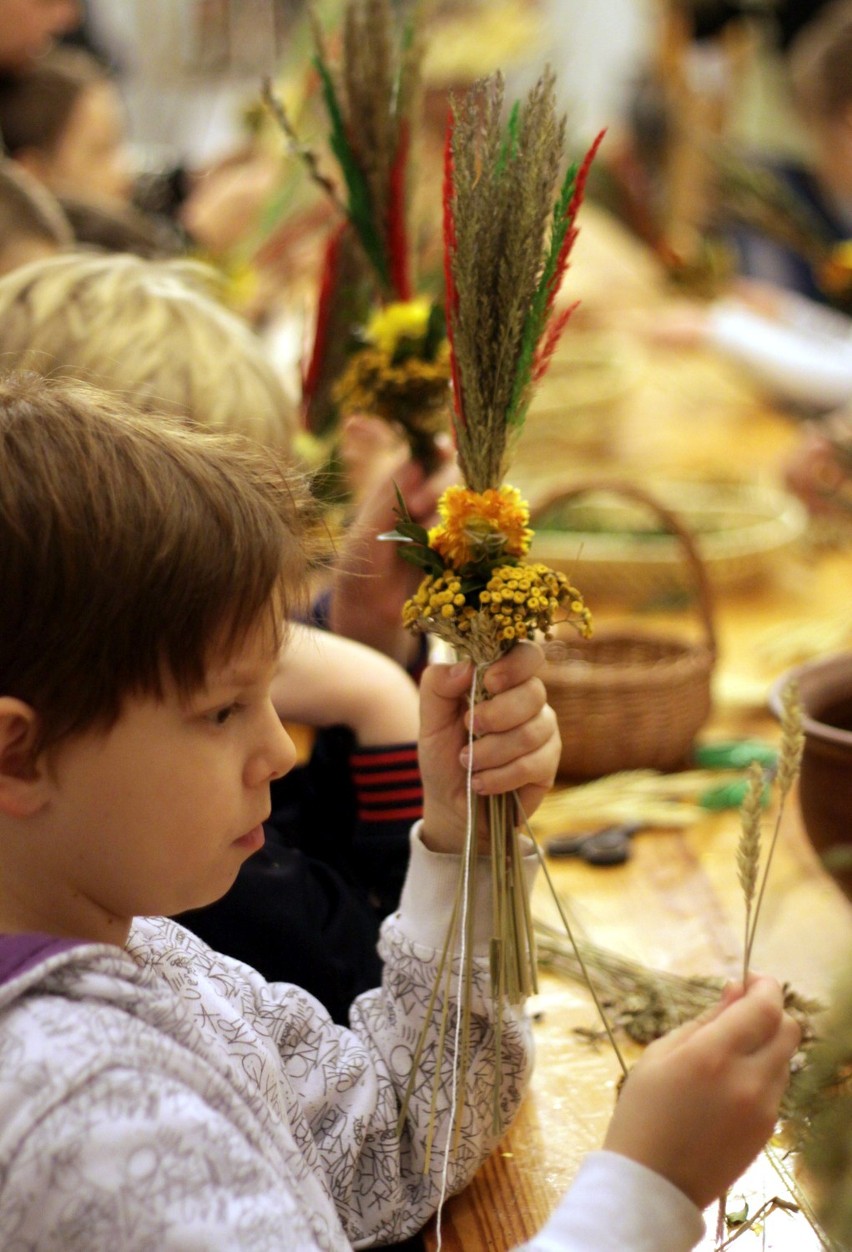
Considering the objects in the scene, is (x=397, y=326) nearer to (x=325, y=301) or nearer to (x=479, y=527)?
(x=325, y=301)

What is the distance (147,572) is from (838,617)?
4.55 ft

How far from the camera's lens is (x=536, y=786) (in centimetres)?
85

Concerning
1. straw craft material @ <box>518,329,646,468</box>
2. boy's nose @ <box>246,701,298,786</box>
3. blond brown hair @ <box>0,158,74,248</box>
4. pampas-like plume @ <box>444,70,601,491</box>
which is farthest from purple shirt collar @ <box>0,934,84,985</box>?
straw craft material @ <box>518,329,646,468</box>

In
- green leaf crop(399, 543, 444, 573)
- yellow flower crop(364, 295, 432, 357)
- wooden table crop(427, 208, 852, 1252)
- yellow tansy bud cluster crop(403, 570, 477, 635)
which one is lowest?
wooden table crop(427, 208, 852, 1252)

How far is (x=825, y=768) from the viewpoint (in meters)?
1.03

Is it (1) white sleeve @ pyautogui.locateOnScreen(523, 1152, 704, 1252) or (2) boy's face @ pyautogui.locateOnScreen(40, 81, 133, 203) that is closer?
(1) white sleeve @ pyautogui.locateOnScreen(523, 1152, 704, 1252)

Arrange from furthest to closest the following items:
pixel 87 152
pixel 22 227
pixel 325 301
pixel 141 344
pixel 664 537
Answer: pixel 87 152 → pixel 664 537 → pixel 22 227 → pixel 325 301 → pixel 141 344

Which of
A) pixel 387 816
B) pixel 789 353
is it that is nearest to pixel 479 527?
pixel 387 816

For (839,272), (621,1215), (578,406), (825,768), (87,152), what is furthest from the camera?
(87,152)

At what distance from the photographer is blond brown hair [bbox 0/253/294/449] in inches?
44.3

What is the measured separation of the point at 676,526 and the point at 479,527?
0.78 meters

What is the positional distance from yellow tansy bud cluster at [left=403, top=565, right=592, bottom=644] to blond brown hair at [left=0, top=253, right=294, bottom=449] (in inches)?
14.8

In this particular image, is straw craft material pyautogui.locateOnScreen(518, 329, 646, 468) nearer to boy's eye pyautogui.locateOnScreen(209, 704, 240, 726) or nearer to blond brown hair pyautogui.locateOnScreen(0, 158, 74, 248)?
blond brown hair pyautogui.locateOnScreen(0, 158, 74, 248)

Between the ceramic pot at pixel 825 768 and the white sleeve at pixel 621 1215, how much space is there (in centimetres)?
39
